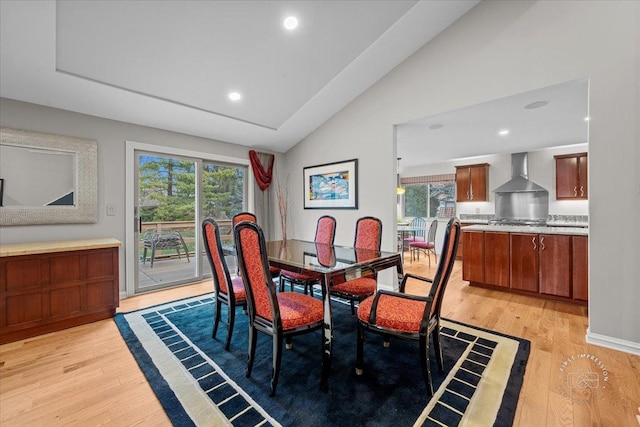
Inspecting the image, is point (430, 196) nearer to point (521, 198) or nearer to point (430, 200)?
point (430, 200)

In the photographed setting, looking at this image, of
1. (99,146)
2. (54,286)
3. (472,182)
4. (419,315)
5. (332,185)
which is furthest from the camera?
(472,182)

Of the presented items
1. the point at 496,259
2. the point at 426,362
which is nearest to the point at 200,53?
the point at 426,362

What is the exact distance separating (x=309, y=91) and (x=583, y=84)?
284 centimetres

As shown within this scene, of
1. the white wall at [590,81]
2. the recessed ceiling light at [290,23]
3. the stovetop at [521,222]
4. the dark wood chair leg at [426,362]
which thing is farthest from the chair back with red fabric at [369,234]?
the stovetop at [521,222]

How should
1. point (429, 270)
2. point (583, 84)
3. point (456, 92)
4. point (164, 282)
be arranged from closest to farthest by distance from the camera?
1. point (583, 84)
2. point (456, 92)
3. point (164, 282)
4. point (429, 270)

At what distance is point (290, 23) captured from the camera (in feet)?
8.57

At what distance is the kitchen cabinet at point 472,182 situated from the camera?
590 cm

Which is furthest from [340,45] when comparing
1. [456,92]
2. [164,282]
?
[164,282]

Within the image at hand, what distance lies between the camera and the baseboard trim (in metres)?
2.15

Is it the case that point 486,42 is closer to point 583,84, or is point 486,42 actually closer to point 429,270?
point 583,84

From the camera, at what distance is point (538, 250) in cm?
340

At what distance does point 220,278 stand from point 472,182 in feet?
18.9

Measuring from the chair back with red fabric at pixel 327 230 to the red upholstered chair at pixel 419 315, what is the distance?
1574 mm

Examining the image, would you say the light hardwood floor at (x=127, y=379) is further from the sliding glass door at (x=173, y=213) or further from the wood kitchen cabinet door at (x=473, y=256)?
the sliding glass door at (x=173, y=213)
